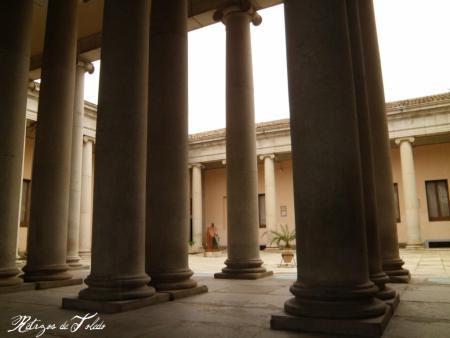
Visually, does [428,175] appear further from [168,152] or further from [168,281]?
[168,281]

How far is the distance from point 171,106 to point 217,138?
47312 mm

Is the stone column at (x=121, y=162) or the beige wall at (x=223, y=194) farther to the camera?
the beige wall at (x=223, y=194)

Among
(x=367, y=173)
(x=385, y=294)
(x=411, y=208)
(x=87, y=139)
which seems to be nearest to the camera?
(x=385, y=294)

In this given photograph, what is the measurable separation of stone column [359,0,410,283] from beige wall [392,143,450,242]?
45245mm

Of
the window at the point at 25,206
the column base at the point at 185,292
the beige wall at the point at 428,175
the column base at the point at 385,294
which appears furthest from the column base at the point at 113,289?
the beige wall at the point at 428,175

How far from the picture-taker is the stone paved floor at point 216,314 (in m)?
8.16

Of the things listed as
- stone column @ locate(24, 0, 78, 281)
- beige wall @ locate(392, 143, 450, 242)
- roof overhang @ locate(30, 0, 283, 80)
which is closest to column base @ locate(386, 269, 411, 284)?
stone column @ locate(24, 0, 78, 281)

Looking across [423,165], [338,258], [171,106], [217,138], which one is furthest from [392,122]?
[338,258]

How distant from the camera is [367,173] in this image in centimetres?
1144

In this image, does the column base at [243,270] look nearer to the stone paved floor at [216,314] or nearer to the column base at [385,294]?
the stone paved floor at [216,314]

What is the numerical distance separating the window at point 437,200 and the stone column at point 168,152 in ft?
172

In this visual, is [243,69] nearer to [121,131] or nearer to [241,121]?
[241,121]

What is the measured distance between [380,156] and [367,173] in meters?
4.81

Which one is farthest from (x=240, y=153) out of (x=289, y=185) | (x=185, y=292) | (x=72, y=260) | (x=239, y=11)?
(x=289, y=185)
